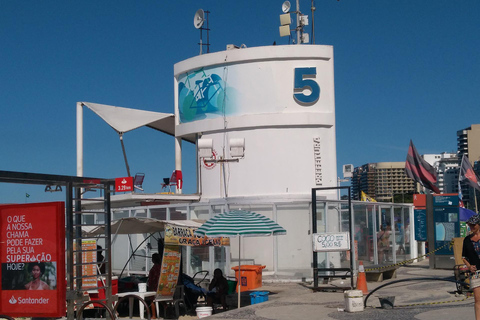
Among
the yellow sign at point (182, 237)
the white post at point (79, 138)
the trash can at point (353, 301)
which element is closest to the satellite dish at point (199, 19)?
the white post at point (79, 138)

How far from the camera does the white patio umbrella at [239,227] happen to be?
15.6m

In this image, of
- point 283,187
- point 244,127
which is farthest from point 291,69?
point 283,187

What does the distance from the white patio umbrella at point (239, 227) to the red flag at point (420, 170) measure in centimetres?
1554

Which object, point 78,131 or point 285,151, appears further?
point 78,131

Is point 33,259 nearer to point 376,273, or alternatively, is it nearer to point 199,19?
point 376,273

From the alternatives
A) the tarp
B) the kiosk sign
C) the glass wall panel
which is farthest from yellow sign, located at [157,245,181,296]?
the glass wall panel

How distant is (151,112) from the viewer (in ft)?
104

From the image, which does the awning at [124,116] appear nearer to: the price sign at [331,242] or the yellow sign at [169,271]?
the price sign at [331,242]

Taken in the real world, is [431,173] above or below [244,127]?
below

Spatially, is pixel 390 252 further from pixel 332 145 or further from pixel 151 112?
pixel 151 112

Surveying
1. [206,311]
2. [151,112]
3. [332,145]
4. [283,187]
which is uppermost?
[151,112]

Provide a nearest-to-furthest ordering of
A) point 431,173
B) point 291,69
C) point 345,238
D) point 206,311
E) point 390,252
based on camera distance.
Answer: point 206,311 → point 345,238 → point 390,252 → point 291,69 → point 431,173

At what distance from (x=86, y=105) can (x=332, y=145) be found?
37.7ft

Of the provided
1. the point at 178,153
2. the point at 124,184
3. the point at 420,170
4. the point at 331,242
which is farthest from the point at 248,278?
the point at 178,153
